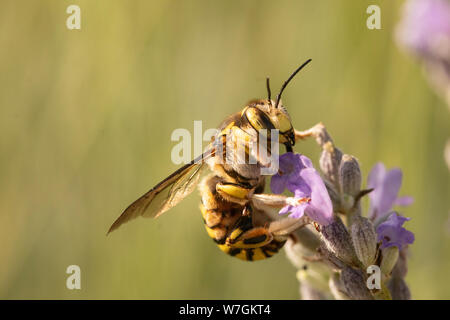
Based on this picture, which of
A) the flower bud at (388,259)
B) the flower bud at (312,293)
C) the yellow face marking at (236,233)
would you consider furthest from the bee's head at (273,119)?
the flower bud at (312,293)

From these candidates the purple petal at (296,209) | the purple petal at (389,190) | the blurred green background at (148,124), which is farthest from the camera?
the blurred green background at (148,124)

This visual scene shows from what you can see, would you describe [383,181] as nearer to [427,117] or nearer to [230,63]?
[427,117]

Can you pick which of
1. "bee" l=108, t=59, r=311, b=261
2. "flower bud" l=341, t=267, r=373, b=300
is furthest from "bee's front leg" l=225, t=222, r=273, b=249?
"flower bud" l=341, t=267, r=373, b=300

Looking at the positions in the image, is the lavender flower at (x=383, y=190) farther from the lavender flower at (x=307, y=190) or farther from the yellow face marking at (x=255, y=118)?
the yellow face marking at (x=255, y=118)

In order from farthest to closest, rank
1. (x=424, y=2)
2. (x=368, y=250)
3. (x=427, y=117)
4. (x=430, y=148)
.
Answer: (x=430, y=148)
(x=427, y=117)
(x=424, y=2)
(x=368, y=250)

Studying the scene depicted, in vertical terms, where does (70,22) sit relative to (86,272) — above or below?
above

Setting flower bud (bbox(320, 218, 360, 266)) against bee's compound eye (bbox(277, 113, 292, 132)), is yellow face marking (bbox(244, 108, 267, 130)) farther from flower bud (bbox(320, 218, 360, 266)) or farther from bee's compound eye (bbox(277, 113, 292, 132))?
flower bud (bbox(320, 218, 360, 266))

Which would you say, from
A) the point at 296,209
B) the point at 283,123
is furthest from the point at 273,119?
→ the point at 296,209
